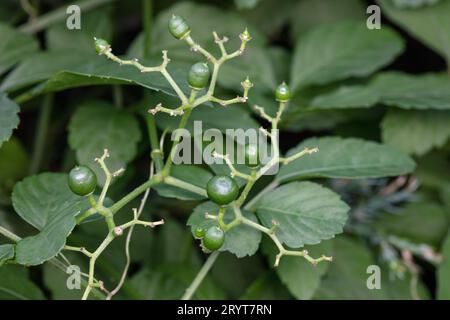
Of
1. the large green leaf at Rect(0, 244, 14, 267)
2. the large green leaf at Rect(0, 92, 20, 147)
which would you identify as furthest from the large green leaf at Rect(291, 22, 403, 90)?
the large green leaf at Rect(0, 244, 14, 267)

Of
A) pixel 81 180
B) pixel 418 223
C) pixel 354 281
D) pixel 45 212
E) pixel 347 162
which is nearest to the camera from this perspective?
pixel 81 180

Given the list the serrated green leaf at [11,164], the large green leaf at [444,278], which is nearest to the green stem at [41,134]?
the serrated green leaf at [11,164]

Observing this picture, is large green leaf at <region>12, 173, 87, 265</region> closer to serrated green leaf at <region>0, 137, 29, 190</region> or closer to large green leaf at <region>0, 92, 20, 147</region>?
large green leaf at <region>0, 92, 20, 147</region>

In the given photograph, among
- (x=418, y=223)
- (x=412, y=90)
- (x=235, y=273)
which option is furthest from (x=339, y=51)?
(x=235, y=273)

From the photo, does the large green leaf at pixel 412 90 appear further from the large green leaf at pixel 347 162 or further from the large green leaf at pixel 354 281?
the large green leaf at pixel 354 281

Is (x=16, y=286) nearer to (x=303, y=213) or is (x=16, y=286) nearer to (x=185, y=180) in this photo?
(x=185, y=180)

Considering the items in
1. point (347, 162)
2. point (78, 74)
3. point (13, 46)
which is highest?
point (13, 46)

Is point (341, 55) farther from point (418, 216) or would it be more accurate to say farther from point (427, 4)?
point (418, 216)
